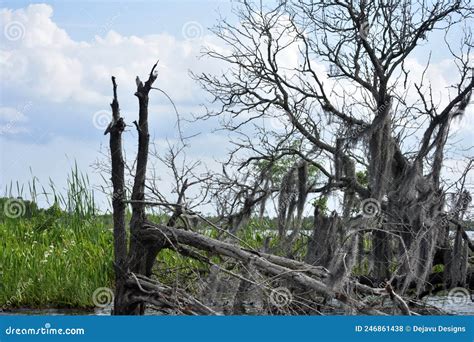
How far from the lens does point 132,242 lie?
7.66 m

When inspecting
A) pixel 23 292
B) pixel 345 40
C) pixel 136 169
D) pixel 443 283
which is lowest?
pixel 23 292

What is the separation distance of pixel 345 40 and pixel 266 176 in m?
2.47

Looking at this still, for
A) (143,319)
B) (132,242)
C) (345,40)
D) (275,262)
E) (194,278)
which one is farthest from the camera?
(345,40)

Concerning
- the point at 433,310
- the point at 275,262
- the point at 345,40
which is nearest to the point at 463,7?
the point at 345,40

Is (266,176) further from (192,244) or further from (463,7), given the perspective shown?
(463,7)

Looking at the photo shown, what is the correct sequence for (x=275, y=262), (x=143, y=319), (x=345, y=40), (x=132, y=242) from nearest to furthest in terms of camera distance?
1. (x=143, y=319)
2. (x=275, y=262)
3. (x=132, y=242)
4. (x=345, y=40)
